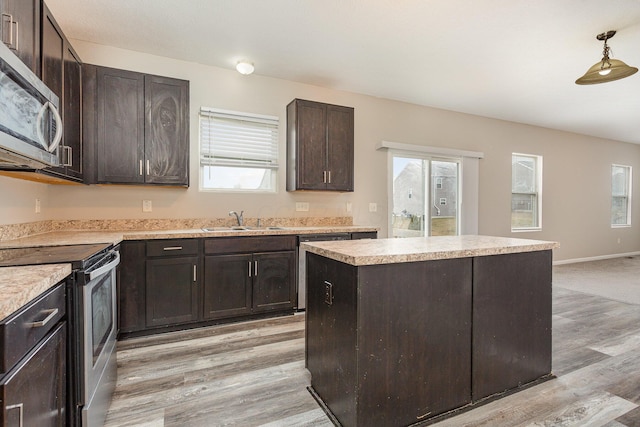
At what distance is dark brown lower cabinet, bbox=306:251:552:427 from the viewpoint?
153 centimetres

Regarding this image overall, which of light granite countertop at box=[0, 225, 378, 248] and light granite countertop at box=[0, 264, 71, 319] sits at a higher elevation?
light granite countertop at box=[0, 225, 378, 248]

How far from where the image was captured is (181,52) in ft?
10.7

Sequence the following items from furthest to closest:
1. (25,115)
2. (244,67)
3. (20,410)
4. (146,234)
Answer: (244,67), (146,234), (25,115), (20,410)

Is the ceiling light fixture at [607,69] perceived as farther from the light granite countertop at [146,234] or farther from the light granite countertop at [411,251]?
the light granite countertop at [146,234]

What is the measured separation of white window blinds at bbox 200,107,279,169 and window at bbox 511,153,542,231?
15.0 ft

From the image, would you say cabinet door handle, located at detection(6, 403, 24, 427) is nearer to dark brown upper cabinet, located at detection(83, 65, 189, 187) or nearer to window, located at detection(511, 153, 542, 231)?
dark brown upper cabinet, located at detection(83, 65, 189, 187)

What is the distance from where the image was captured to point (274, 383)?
2.06 metres

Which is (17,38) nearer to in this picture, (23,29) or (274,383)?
(23,29)

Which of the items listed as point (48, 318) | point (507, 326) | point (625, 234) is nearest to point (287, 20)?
point (48, 318)

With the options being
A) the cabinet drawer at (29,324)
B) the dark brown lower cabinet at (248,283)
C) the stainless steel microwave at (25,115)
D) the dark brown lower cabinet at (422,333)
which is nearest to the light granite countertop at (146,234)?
the dark brown lower cabinet at (248,283)

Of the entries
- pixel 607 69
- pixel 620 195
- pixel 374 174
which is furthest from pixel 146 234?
pixel 620 195

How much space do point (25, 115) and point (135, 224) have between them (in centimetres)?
210

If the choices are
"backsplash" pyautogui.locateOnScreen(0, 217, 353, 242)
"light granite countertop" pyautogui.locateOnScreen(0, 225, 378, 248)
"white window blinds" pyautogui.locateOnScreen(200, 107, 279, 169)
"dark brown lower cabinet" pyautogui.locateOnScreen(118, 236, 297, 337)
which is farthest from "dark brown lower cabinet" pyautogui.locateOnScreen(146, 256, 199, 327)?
"white window blinds" pyautogui.locateOnScreen(200, 107, 279, 169)

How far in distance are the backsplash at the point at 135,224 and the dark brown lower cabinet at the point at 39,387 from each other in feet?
4.65
